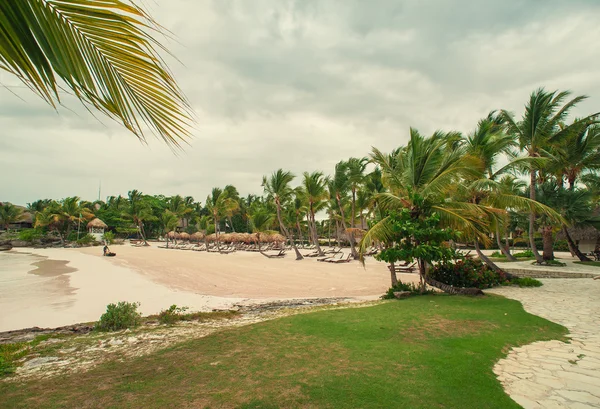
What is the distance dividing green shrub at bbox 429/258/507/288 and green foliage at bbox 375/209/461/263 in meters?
1.55

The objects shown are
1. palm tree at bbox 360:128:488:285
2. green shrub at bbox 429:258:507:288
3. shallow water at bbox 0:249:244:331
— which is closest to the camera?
shallow water at bbox 0:249:244:331

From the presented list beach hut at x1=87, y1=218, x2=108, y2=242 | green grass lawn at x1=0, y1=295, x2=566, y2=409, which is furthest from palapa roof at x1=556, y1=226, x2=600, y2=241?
beach hut at x1=87, y1=218, x2=108, y2=242

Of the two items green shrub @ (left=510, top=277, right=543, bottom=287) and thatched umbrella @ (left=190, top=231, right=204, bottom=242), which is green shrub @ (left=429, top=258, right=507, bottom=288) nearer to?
green shrub @ (left=510, top=277, right=543, bottom=287)

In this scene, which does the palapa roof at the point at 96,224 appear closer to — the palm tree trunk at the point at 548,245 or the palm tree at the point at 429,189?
the palm tree at the point at 429,189

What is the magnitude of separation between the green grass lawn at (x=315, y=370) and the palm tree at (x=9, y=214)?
65409 mm

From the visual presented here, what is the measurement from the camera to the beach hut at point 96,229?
47325 millimetres

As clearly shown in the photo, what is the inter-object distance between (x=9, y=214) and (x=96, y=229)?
16.6 meters

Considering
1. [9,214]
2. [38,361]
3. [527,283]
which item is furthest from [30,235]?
[527,283]

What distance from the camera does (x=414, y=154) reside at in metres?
11.1

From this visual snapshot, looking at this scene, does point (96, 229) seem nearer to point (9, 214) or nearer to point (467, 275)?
point (9, 214)

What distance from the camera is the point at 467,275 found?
1072 centimetres

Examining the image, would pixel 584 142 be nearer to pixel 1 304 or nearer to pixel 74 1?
pixel 74 1

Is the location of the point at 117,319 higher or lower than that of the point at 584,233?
lower

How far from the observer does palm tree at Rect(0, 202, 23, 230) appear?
52125mm
